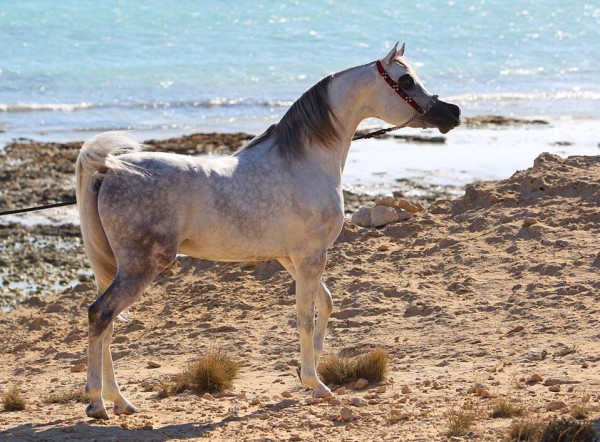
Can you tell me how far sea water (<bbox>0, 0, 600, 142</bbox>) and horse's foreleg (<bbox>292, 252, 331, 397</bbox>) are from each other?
597 inches

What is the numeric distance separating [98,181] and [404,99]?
7.02 ft

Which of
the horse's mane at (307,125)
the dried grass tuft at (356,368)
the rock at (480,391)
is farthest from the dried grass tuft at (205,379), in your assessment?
the rock at (480,391)

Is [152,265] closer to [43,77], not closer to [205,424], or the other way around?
[205,424]

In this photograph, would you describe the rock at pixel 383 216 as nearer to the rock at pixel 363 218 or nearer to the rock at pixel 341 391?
the rock at pixel 363 218

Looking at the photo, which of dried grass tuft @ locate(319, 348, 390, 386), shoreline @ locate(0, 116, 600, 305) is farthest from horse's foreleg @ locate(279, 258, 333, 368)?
shoreline @ locate(0, 116, 600, 305)

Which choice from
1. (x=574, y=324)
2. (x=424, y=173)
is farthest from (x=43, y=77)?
(x=574, y=324)

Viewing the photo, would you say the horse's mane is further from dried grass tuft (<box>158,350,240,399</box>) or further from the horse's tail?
dried grass tuft (<box>158,350,240,399</box>)

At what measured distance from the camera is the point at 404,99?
7828mm

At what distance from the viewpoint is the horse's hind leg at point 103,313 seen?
6992 millimetres

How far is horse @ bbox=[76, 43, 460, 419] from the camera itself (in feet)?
23.0

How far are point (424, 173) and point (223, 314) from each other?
7.96 meters

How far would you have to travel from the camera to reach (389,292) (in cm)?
1018

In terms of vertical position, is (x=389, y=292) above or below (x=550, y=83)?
below

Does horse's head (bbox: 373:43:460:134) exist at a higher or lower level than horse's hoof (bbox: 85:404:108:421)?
higher
